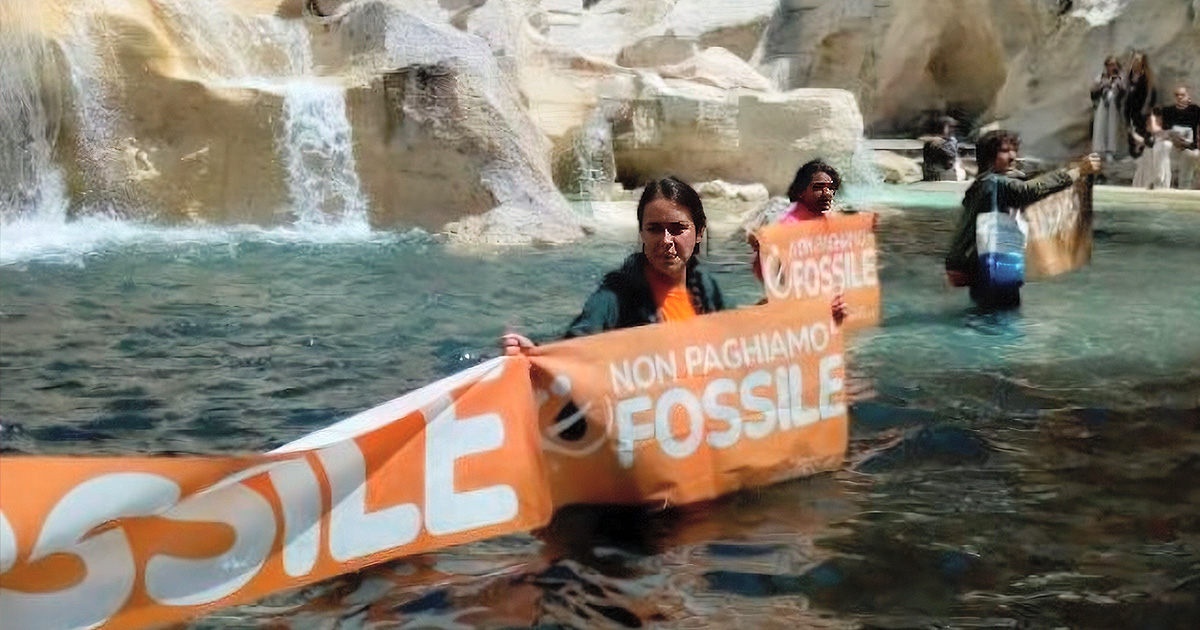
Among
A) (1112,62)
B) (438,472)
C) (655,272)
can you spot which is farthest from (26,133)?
(1112,62)

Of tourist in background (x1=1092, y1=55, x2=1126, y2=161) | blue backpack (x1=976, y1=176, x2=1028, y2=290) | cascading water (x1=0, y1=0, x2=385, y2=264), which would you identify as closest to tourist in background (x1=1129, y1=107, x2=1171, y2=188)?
tourist in background (x1=1092, y1=55, x2=1126, y2=161)

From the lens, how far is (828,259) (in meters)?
6.15

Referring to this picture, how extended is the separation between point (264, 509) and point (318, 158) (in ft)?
34.2

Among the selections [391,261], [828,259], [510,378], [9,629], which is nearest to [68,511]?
[9,629]

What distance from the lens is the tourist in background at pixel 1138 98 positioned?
1953 cm

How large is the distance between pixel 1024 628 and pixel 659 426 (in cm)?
117

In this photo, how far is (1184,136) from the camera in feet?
57.9

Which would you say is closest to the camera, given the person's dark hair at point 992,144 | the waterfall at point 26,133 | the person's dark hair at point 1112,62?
the person's dark hair at point 992,144

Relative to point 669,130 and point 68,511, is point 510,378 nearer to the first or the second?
point 68,511

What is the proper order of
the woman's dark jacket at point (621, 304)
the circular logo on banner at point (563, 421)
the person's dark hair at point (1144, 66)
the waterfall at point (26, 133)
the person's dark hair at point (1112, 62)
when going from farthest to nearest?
the person's dark hair at point (1112, 62), the person's dark hair at point (1144, 66), the waterfall at point (26, 133), the woman's dark jacket at point (621, 304), the circular logo on banner at point (563, 421)

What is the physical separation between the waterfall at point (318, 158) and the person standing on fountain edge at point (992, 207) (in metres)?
7.18

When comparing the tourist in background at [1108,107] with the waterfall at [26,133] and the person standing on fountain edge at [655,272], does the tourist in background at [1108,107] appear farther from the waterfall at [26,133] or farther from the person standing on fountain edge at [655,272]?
the person standing on fountain edge at [655,272]

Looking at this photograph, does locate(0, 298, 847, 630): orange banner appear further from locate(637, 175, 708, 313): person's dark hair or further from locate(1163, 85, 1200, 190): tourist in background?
locate(1163, 85, 1200, 190): tourist in background

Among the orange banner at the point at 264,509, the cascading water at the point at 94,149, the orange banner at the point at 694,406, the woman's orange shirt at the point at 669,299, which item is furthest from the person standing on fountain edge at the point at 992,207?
the cascading water at the point at 94,149
